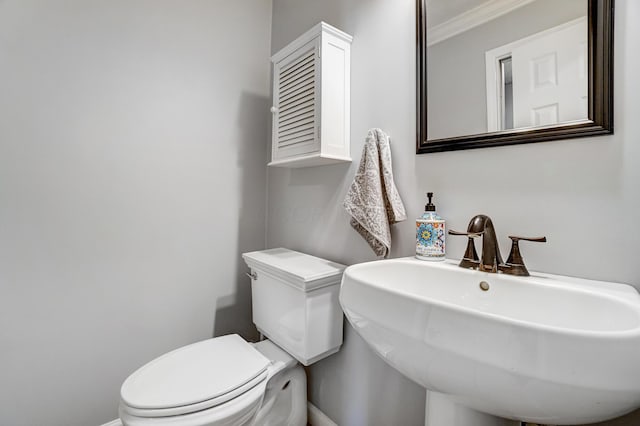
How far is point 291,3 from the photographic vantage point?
155 centimetres

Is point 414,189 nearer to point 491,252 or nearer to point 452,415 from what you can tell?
point 491,252

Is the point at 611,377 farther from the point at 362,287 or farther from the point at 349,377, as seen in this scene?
the point at 349,377

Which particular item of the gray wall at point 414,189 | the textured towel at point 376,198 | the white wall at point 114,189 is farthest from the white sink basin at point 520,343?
the white wall at point 114,189

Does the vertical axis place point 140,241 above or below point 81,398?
above

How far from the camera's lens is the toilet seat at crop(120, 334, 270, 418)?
0.86 metres

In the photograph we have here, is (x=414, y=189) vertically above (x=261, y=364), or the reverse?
(x=414, y=189)

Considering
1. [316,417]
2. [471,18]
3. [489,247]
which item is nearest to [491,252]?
[489,247]

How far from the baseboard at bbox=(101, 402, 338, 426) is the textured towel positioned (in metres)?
0.88

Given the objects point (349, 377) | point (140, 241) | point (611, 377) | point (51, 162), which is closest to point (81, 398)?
point (140, 241)

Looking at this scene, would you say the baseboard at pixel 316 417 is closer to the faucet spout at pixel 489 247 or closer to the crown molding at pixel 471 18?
the faucet spout at pixel 489 247

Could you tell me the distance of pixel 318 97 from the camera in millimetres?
1128

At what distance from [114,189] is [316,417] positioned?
1.40 m

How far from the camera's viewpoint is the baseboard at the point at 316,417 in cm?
128

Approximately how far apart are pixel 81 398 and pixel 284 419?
864 millimetres
